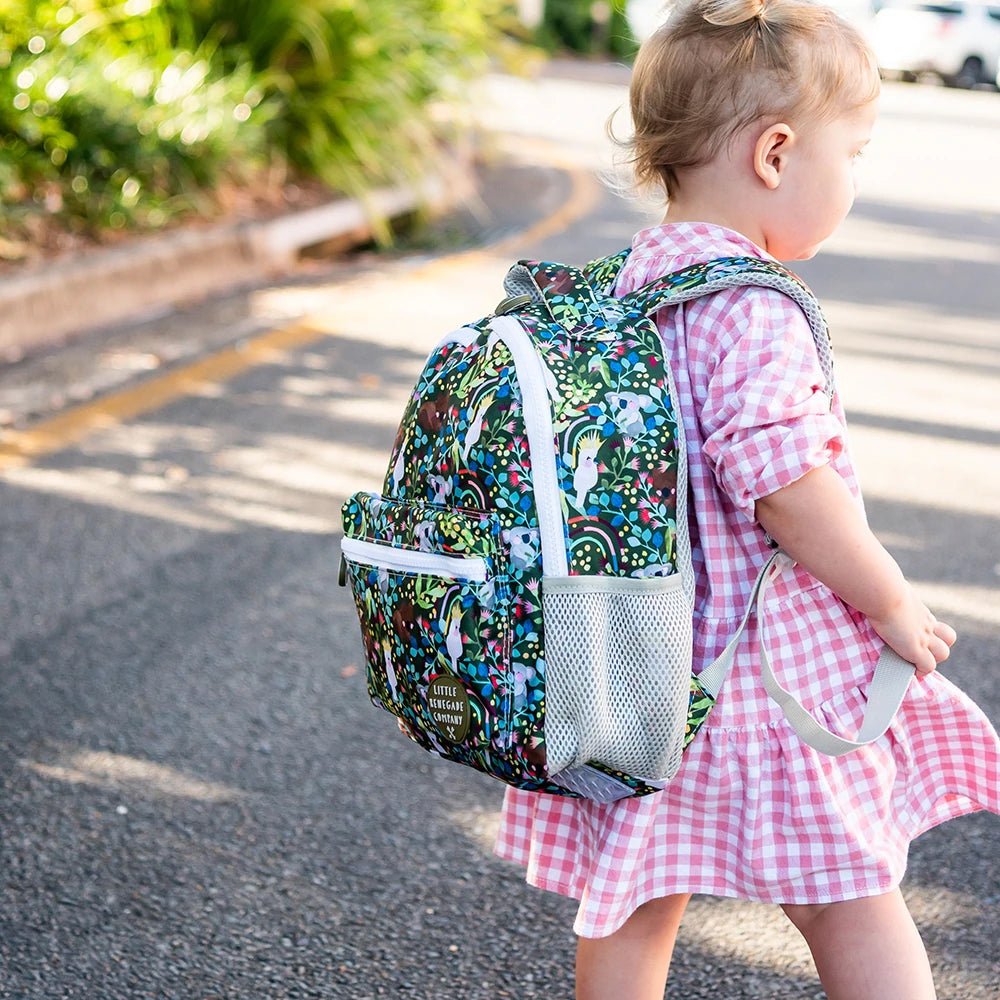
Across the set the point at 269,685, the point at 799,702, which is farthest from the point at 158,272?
the point at 799,702

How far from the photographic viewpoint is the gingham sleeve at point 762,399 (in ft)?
5.03

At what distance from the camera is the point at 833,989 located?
1.67m

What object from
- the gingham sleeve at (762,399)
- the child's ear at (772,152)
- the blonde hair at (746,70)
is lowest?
the gingham sleeve at (762,399)

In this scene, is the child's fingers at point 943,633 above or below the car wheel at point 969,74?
above

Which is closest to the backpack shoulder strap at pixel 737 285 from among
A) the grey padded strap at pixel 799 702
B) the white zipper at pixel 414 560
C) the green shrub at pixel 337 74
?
the grey padded strap at pixel 799 702

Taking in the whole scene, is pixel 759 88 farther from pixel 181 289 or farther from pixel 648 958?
pixel 181 289

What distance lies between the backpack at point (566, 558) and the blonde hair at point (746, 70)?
0.58 ft

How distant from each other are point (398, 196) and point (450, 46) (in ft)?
4.44

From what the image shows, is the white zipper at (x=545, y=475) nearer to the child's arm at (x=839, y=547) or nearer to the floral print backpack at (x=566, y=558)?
the floral print backpack at (x=566, y=558)

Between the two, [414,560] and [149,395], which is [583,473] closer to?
[414,560]

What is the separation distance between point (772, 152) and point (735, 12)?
0.54ft

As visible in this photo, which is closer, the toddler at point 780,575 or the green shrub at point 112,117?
the toddler at point 780,575

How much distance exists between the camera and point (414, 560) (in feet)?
5.26

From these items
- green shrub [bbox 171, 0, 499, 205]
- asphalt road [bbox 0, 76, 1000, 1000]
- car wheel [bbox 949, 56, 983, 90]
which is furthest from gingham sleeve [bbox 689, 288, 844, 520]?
car wheel [bbox 949, 56, 983, 90]
